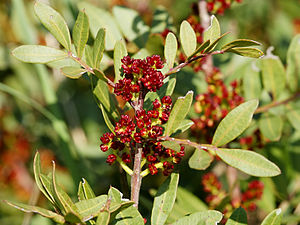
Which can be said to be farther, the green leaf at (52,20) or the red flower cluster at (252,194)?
the red flower cluster at (252,194)

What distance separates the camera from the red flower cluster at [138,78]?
734 millimetres

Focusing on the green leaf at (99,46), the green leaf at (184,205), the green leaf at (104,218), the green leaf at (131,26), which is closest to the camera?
the green leaf at (104,218)

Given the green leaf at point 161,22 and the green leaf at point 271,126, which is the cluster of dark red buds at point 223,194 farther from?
the green leaf at point 161,22

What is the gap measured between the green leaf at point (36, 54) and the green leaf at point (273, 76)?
2.05ft

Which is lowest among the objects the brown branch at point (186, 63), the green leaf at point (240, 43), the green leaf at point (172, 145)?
the green leaf at point (172, 145)

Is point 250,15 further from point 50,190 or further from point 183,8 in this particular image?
point 50,190

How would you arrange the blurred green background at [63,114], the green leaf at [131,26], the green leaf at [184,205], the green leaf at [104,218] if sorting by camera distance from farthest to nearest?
the blurred green background at [63,114], the green leaf at [131,26], the green leaf at [184,205], the green leaf at [104,218]

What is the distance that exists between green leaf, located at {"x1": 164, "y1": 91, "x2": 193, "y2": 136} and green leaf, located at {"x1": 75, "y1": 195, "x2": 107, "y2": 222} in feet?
0.63

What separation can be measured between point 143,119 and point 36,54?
0.26 metres

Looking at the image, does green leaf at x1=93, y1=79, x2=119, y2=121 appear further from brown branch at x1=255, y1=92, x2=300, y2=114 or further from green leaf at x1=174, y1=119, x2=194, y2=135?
brown branch at x1=255, y1=92, x2=300, y2=114

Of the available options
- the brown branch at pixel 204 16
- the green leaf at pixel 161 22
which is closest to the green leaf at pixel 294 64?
the brown branch at pixel 204 16

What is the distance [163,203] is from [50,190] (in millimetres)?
241

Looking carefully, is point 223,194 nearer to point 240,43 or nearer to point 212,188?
point 212,188

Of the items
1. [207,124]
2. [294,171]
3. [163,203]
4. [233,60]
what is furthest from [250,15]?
[163,203]
